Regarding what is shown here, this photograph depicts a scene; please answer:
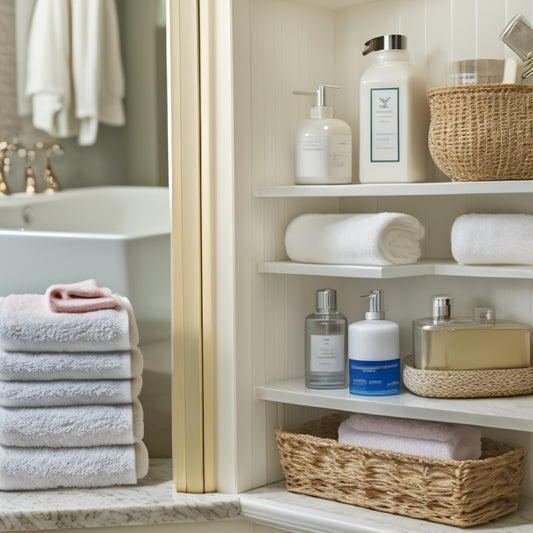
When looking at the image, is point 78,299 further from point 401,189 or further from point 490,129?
point 490,129

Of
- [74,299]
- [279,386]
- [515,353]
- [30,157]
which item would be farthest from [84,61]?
[515,353]

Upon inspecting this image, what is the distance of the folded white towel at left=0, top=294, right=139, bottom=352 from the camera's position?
59.4 inches

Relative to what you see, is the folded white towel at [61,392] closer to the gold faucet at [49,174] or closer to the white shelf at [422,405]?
the white shelf at [422,405]

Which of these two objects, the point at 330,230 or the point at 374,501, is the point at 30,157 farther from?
the point at 374,501

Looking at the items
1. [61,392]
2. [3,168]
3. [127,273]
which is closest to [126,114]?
[3,168]

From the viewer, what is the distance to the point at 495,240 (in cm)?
136

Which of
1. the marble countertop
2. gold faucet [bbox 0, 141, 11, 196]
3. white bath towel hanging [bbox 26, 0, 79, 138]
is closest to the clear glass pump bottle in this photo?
the marble countertop

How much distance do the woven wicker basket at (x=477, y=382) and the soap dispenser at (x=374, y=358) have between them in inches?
2.4

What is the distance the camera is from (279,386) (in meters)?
1.54

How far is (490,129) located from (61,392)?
0.85 m

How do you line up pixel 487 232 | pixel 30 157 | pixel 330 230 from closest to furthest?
1. pixel 487 232
2. pixel 330 230
3. pixel 30 157

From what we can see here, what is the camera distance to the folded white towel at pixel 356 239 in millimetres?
1404

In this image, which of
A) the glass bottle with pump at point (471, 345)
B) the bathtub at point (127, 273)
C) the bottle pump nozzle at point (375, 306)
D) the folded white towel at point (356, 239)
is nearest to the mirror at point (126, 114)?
the bathtub at point (127, 273)

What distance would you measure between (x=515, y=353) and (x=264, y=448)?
0.48 m
